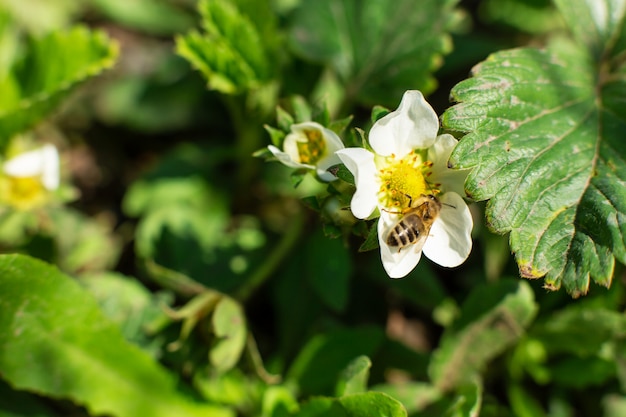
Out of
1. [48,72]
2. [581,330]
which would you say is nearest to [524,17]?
[581,330]

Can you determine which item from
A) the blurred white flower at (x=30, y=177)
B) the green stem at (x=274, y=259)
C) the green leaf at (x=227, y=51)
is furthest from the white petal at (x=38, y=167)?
the green stem at (x=274, y=259)

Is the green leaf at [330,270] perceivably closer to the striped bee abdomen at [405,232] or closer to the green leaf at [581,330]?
the striped bee abdomen at [405,232]

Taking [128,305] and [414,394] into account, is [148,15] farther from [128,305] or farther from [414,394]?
[414,394]

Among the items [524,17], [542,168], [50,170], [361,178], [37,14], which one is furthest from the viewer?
[524,17]

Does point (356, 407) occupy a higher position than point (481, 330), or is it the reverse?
point (356, 407)

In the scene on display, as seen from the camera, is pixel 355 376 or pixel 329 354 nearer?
pixel 355 376
